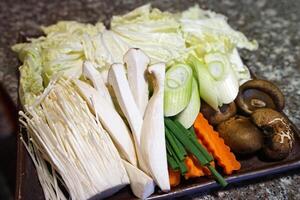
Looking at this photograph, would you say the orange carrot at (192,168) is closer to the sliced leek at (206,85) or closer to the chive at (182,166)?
the chive at (182,166)

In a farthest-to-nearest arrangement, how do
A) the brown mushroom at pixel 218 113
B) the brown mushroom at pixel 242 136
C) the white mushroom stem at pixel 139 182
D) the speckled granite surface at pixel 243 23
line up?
the speckled granite surface at pixel 243 23 < the brown mushroom at pixel 218 113 < the brown mushroom at pixel 242 136 < the white mushroom stem at pixel 139 182

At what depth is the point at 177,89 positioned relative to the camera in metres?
1.48

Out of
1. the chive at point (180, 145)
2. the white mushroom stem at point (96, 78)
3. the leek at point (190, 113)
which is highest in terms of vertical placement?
the white mushroom stem at point (96, 78)

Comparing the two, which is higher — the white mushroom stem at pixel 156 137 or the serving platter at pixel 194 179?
the white mushroom stem at pixel 156 137

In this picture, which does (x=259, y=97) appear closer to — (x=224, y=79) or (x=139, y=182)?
(x=224, y=79)

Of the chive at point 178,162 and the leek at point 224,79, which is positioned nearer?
the chive at point 178,162

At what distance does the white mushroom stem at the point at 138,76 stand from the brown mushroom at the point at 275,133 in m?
0.35

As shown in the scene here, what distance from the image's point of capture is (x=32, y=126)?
1417 millimetres

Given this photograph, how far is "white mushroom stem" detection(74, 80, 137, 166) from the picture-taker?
138 cm

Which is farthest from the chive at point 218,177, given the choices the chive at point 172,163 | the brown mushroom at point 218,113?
the brown mushroom at point 218,113

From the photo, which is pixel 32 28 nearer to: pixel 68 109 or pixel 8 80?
pixel 8 80

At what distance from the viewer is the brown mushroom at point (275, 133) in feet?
4.57

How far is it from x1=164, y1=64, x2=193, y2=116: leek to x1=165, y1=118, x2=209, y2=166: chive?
37 mm

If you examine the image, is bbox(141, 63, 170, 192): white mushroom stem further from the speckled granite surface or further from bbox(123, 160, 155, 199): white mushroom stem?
the speckled granite surface
